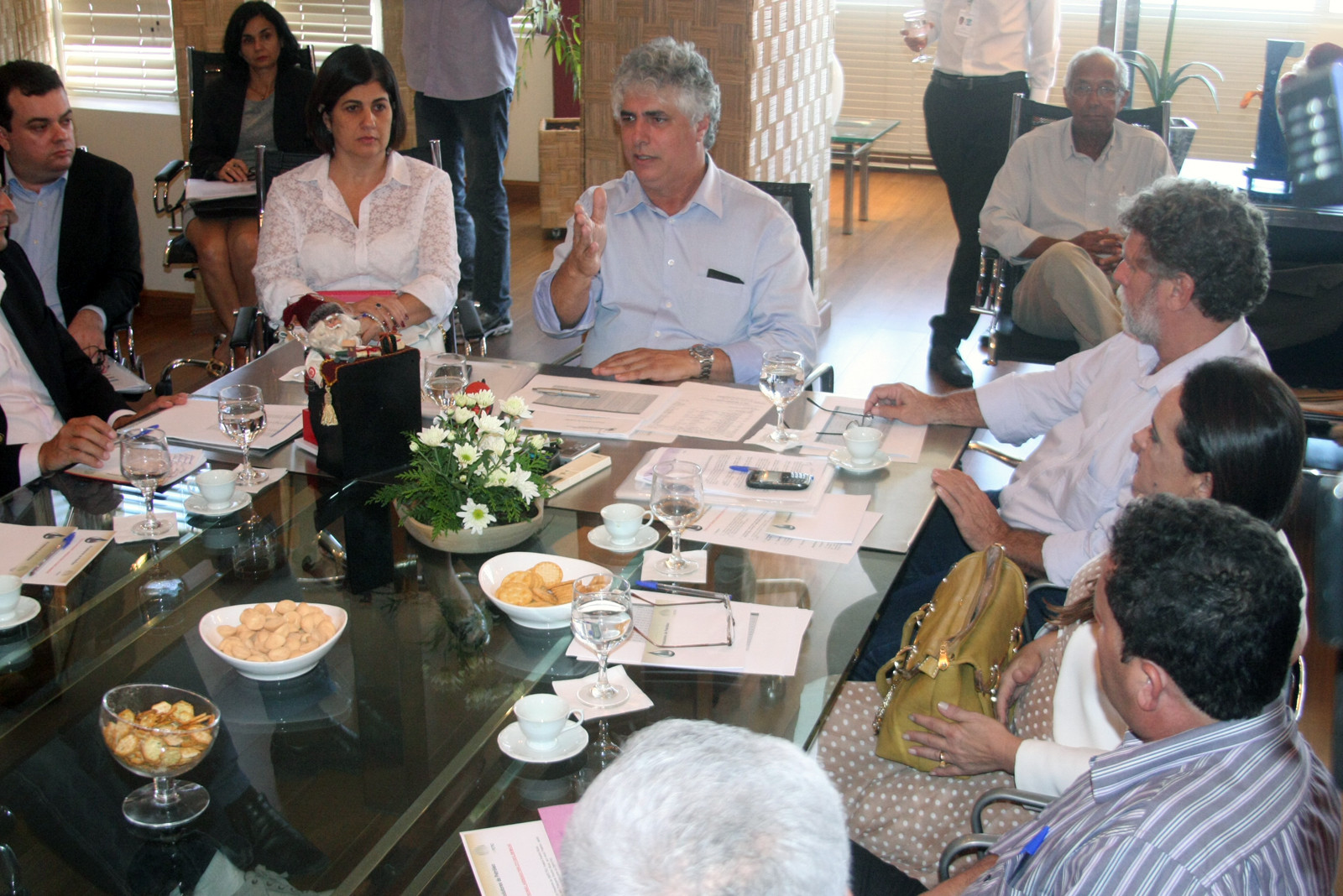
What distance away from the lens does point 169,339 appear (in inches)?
212

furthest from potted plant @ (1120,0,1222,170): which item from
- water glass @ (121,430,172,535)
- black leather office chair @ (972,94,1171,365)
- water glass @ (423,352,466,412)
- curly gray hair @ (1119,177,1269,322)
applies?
water glass @ (121,430,172,535)

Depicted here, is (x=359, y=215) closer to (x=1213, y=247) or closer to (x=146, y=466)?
(x=146, y=466)

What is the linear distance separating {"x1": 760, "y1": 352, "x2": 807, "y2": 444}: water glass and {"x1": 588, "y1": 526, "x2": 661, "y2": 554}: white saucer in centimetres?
45

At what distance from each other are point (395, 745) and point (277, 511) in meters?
0.76

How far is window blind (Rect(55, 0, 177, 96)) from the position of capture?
19.5ft

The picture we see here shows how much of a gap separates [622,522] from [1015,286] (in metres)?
2.76

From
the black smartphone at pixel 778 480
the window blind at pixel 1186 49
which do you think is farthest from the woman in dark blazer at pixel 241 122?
the window blind at pixel 1186 49

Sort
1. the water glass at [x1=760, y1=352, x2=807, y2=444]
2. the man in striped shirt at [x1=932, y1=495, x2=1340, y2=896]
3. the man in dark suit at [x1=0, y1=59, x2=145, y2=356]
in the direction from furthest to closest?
the man in dark suit at [x1=0, y1=59, x2=145, y2=356], the water glass at [x1=760, y1=352, x2=807, y2=444], the man in striped shirt at [x1=932, y1=495, x2=1340, y2=896]

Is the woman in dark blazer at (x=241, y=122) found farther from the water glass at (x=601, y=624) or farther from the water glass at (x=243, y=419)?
the water glass at (x=601, y=624)

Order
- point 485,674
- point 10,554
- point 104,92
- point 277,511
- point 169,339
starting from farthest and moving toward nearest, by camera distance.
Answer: point 104,92, point 169,339, point 277,511, point 10,554, point 485,674

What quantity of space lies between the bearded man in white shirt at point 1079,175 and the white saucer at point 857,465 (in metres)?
1.87

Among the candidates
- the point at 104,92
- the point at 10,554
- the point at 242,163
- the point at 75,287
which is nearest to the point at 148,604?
the point at 10,554

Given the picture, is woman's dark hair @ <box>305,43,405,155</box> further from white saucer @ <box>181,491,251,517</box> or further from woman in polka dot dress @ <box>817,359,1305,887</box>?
woman in polka dot dress @ <box>817,359,1305,887</box>

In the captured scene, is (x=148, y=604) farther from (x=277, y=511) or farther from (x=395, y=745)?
(x=395, y=745)
